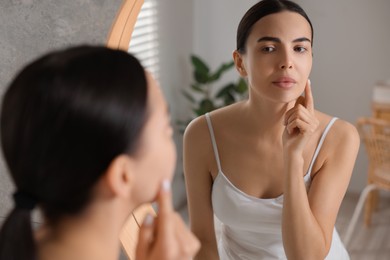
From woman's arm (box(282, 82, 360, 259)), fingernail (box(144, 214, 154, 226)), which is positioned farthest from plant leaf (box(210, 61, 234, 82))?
fingernail (box(144, 214, 154, 226))

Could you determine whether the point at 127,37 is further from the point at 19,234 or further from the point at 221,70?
the point at 221,70

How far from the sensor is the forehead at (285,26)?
2.66 ft

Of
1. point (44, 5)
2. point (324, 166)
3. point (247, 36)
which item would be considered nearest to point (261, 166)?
point (324, 166)

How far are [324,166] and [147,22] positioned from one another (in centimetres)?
115

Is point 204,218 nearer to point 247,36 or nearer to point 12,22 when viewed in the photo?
point 247,36

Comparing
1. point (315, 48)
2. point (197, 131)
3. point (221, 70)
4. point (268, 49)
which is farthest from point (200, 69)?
point (268, 49)

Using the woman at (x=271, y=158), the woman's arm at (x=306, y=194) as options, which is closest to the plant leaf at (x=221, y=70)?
the woman at (x=271, y=158)

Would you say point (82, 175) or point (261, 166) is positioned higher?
point (82, 175)

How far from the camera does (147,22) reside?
1.91m

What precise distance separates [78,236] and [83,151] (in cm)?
8

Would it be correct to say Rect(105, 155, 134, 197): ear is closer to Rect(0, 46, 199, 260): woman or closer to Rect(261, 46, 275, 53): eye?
Rect(0, 46, 199, 260): woman

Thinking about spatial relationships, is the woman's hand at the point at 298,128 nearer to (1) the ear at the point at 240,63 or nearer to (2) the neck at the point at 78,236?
(1) the ear at the point at 240,63

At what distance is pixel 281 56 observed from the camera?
2.65ft

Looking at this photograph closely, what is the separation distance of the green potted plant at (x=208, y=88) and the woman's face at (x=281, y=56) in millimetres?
1323
